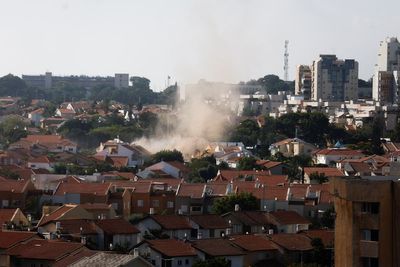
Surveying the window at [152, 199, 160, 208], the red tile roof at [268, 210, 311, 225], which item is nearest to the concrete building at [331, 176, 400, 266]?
the red tile roof at [268, 210, 311, 225]

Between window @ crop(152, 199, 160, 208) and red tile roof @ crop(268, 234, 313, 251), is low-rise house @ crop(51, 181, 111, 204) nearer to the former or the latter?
window @ crop(152, 199, 160, 208)

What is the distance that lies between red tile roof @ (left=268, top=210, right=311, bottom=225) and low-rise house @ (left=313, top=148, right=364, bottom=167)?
921 inches

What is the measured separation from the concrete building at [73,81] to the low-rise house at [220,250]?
137m

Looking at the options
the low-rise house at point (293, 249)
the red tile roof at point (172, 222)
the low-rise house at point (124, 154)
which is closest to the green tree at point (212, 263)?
the low-rise house at point (293, 249)

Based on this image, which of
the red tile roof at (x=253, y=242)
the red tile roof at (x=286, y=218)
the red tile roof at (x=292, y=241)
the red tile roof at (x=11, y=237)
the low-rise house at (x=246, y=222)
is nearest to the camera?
the red tile roof at (x=11, y=237)

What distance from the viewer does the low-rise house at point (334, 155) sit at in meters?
63.5

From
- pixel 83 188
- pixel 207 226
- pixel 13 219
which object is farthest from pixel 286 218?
pixel 83 188

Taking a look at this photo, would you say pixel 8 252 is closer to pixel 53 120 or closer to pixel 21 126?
pixel 21 126

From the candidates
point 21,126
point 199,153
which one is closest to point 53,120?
point 21,126

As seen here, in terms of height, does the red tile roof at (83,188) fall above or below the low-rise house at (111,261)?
above

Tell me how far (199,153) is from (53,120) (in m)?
24.6

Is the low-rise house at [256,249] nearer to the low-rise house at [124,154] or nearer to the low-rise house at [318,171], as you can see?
the low-rise house at [318,171]

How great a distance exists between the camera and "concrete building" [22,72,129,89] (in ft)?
557

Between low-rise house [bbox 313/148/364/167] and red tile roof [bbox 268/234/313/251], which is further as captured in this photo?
low-rise house [bbox 313/148/364/167]
